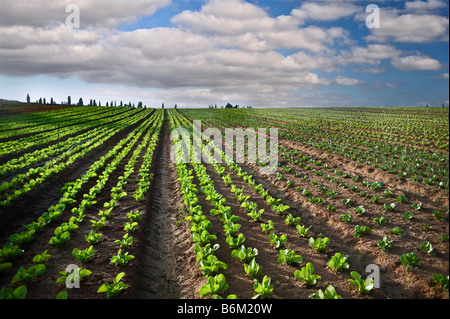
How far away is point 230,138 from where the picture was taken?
932 inches

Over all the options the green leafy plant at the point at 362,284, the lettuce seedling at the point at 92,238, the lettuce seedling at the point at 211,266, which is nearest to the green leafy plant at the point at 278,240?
the lettuce seedling at the point at 211,266

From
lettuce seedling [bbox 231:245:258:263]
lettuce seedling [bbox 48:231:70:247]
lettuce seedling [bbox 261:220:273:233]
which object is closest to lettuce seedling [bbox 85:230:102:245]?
lettuce seedling [bbox 48:231:70:247]

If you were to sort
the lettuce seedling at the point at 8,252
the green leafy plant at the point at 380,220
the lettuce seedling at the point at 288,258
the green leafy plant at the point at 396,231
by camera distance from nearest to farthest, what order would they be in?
the lettuce seedling at the point at 8,252
the lettuce seedling at the point at 288,258
the green leafy plant at the point at 396,231
the green leafy plant at the point at 380,220

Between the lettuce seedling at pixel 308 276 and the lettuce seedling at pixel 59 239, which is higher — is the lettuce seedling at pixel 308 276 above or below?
below

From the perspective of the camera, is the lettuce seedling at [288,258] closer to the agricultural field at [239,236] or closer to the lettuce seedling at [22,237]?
the agricultural field at [239,236]

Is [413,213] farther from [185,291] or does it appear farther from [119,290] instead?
[119,290]

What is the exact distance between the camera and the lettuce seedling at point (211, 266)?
15.8 feet

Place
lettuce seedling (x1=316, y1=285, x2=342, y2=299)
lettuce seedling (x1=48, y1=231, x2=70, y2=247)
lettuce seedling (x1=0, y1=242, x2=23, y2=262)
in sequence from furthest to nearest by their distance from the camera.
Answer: lettuce seedling (x1=48, y1=231, x2=70, y2=247) < lettuce seedling (x1=0, y1=242, x2=23, y2=262) < lettuce seedling (x1=316, y1=285, x2=342, y2=299)

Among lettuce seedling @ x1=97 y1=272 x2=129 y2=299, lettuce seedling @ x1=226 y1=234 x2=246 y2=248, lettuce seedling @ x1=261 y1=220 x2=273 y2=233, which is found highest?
lettuce seedling @ x1=261 y1=220 x2=273 y2=233

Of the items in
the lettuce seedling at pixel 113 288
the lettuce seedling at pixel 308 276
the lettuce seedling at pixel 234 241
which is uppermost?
the lettuce seedling at pixel 234 241

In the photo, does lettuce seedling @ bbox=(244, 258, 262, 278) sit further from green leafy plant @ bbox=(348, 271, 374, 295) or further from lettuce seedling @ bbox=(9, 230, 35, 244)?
lettuce seedling @ bbox=(9, 230, 35, 244)

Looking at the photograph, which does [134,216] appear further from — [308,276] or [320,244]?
[320,244]

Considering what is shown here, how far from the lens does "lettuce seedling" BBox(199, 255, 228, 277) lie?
4.80 m

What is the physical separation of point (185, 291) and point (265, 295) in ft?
5.21
